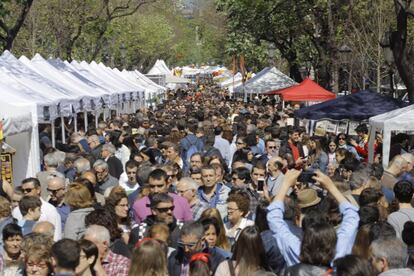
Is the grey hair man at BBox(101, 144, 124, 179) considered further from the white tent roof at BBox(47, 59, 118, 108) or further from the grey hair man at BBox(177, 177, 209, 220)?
the white tent roof at BBox(47, 59, 118, 108)

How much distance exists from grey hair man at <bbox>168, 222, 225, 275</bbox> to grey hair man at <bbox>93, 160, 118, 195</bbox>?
167 inches

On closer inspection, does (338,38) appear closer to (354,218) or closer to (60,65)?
(60,65)

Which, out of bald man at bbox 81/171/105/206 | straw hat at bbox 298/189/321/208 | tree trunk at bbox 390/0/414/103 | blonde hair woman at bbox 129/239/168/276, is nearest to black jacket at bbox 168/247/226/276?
blonde hair woman at bbox 129/239/168/276

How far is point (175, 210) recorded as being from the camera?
317 inches

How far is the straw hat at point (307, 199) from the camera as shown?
7511 millimetres

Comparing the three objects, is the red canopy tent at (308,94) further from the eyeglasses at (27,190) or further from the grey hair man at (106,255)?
the grey hair man at (106,255)

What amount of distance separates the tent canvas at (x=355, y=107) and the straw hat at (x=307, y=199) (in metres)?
10.00

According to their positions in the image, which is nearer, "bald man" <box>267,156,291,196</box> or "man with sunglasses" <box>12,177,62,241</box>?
"man with sunglasses" <box>12,177,62,241</box>

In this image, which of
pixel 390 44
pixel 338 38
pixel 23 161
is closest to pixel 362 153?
pixel 390 44

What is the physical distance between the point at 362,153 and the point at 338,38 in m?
15.8

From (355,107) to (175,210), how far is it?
34.1ft

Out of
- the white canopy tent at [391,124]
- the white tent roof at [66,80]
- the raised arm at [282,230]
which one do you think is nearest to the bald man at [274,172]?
the white canopy tent at [391,124]

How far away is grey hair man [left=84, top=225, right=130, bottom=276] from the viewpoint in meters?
6.05

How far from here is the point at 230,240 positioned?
7.31 meters
